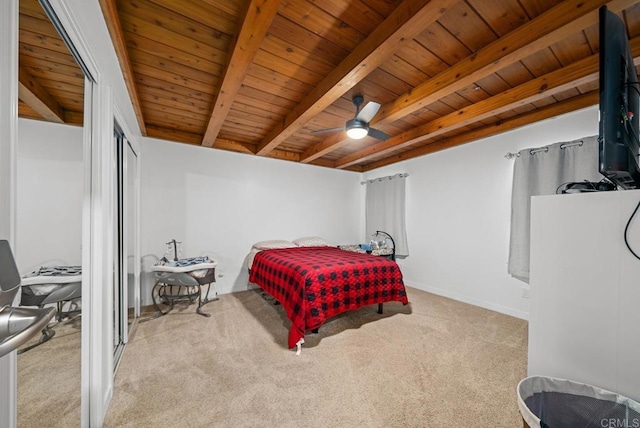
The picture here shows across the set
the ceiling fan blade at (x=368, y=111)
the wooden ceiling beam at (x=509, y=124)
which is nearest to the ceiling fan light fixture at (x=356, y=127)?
the ceiling fan blade at (x=368, y=111)

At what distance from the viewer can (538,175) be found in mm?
2691

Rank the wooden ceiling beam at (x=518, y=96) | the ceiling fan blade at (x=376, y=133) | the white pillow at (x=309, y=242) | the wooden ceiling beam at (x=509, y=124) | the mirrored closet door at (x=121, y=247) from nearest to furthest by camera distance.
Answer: the wooden ceiling beam at (x=518, y=96), the mirrored closet door at (x=121, y=247), the wooden ceiling beam at (x=509, y=124), the ceiling fan blade at (x=376, y=133), the white pillow at (x=309, y=242)

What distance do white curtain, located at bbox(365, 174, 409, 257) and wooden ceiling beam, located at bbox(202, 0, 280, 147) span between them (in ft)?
10.4

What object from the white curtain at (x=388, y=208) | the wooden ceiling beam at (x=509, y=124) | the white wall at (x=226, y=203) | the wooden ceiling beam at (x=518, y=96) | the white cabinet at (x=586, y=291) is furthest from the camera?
the white curtain at (x=388, y=208)

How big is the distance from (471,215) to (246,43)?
3372 millimetres

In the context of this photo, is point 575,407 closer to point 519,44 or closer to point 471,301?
point 519,44

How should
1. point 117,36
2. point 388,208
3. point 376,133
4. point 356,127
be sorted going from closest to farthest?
point 117,36
point 356,127
point 376,133
point 388,208

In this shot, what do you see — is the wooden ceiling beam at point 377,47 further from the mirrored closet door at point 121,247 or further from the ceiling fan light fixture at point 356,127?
the mirrored closet door at point 121,247

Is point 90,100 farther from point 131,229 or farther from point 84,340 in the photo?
point 131,229

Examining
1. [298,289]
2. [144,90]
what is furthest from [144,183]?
[298,289]

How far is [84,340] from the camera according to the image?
126cm

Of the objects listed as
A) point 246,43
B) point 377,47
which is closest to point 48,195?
point 246,43

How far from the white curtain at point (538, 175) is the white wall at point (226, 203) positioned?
291cm

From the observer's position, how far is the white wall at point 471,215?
283 centimetres
